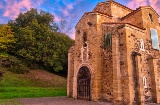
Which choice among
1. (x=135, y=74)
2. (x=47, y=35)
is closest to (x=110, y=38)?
(x=135, y=74)

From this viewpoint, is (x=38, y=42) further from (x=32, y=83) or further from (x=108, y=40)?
(x=108, y=40)

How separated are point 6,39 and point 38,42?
21.2 ft

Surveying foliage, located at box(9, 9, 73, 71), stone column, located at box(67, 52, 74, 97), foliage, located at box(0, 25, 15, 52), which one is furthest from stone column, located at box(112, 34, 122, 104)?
foliage, located at box(0, 25, 15, 52)

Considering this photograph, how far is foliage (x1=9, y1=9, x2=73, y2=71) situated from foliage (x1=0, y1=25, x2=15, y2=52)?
1479 mm

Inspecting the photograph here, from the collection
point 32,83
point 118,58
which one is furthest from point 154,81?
point 32,83

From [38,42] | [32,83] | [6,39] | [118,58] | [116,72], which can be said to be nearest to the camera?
[116,72]

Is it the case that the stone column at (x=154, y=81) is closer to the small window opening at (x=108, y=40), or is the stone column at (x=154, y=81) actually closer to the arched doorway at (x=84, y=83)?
the small window opening at (x=108, y=40)

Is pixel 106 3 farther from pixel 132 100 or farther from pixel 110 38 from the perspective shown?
pixel 132 100

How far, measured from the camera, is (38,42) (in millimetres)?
34094

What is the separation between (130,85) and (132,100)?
1213mm

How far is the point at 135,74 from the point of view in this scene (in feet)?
44.8

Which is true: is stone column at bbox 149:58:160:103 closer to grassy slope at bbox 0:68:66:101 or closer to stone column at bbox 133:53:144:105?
→ stone column at bbox 133:53:144:105

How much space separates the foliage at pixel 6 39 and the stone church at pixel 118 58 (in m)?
19.6

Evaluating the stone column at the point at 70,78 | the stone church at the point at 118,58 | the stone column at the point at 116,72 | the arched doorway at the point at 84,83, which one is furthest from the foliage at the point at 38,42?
the stone column at the point at 116,72
